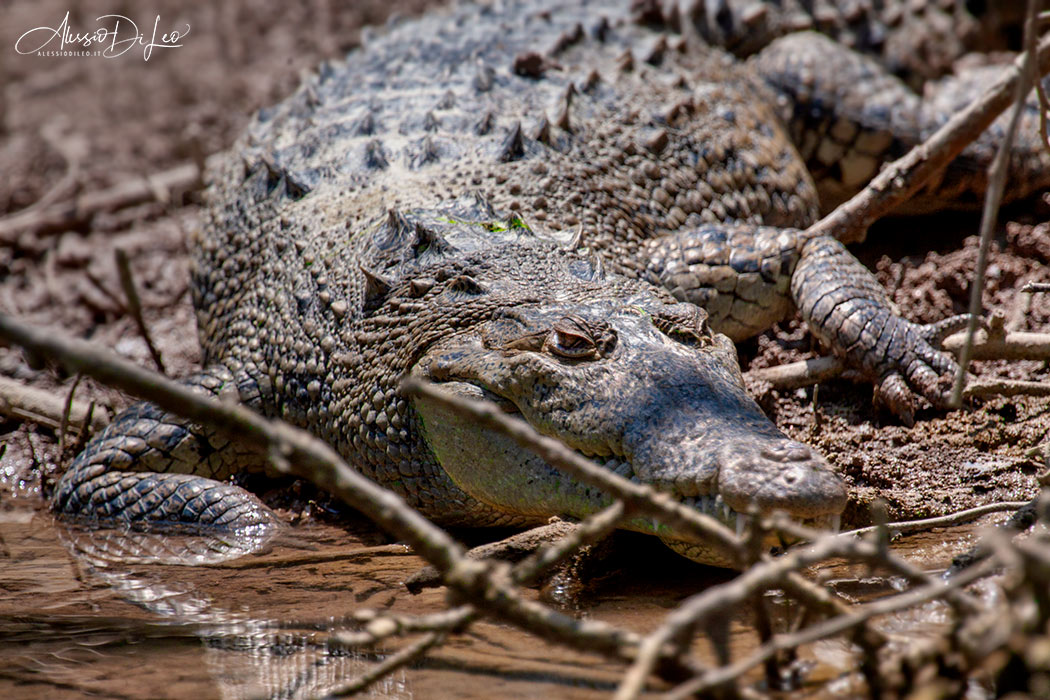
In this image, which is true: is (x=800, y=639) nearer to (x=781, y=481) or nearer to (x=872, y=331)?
(x=781, y=481)

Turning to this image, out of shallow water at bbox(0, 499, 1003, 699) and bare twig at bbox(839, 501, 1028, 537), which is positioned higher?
bare twig at bbox(839, 501, 1028, 537)

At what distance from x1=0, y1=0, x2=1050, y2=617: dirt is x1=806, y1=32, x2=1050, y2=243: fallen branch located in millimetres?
486

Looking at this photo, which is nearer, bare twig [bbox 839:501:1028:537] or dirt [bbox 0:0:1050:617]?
bare twig [bbox 839:501:1028:537]

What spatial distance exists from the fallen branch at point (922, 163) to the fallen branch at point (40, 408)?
11.9ft

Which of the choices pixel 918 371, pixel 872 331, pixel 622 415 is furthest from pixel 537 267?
pixel 918 371

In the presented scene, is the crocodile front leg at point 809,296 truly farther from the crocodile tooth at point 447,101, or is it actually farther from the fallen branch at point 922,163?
the crocodile tooth at point 447,101

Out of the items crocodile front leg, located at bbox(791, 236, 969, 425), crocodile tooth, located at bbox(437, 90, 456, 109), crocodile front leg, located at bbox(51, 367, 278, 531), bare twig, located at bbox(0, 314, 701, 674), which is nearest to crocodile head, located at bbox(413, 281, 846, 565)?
bare twig, located at bbox(0, 314, 701, 674)

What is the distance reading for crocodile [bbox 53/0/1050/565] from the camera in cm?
298

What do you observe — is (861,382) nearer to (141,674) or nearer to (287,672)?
(287,672)

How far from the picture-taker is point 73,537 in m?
3.98

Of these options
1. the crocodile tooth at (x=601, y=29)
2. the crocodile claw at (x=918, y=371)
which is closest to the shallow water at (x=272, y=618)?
the crocodile claw at (x=918, y=371)

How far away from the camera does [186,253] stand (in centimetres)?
675

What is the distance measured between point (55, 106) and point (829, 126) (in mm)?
7555

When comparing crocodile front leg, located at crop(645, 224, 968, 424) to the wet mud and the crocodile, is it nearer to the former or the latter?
the crocodile
